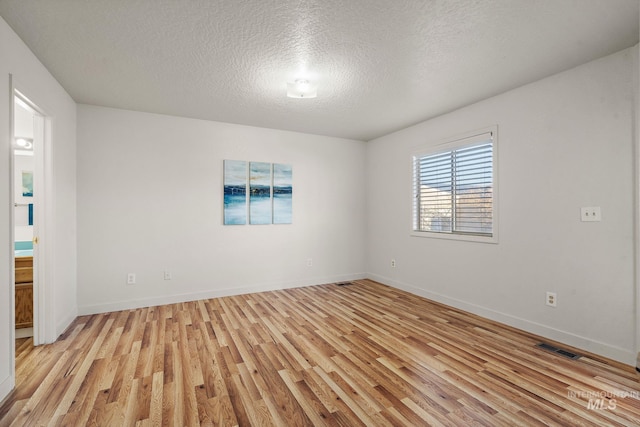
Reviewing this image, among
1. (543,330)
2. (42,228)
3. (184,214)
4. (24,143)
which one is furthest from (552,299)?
(24,143)

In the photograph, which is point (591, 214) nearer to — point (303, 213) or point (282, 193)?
point (303, 213)

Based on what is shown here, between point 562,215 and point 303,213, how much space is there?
10.9 feet

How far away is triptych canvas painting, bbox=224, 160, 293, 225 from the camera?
426 cm

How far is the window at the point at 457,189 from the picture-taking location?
3369 mm

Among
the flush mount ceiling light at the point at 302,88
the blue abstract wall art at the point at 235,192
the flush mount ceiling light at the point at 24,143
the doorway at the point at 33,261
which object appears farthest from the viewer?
the blue abstract wall art at the point at 235,192

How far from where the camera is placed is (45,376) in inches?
85.1

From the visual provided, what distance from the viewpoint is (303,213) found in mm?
4863

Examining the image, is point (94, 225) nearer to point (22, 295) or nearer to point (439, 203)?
point (22, 295)

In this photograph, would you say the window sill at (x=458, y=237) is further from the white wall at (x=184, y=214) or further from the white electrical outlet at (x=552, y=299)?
the white wall at (x=184, y=214)

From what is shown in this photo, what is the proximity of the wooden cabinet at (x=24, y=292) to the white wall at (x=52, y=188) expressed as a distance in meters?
0.25

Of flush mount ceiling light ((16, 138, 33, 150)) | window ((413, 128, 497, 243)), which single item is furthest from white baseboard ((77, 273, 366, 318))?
flush mount ceiling light ((16, 138, 33, 150))

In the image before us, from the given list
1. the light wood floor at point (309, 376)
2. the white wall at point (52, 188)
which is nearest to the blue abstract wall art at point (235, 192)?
the light wood floor at point (309, 376)

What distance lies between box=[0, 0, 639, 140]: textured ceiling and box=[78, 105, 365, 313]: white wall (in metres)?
0.60

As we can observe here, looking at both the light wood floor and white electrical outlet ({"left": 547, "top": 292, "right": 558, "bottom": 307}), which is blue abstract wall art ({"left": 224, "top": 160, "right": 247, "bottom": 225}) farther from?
white electrical outlet ({"left": 547, "top": 292, "right": 558, "bottom": 307})
